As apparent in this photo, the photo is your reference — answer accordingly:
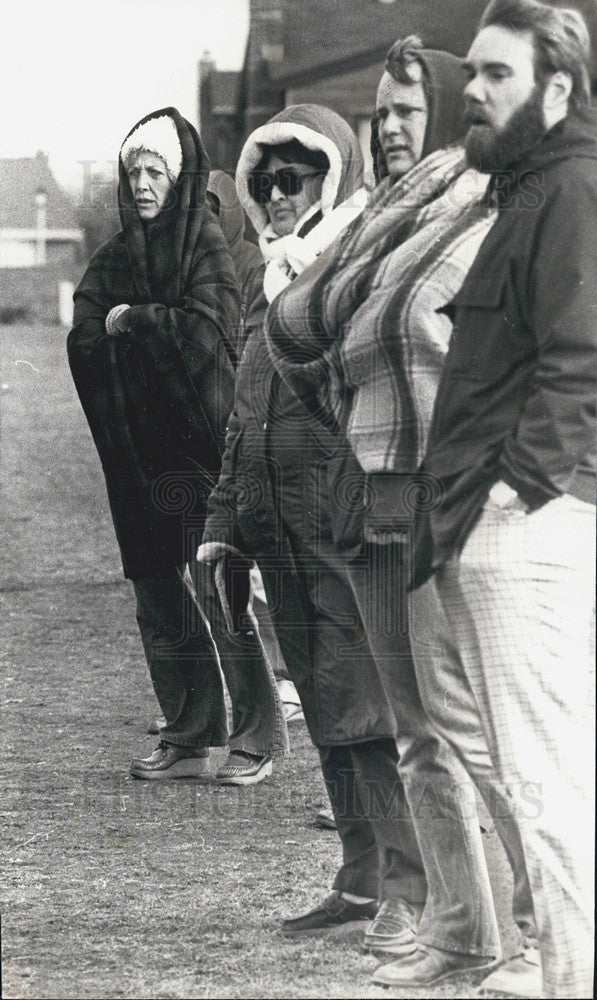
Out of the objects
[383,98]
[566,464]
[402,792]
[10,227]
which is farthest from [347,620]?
[10,227]

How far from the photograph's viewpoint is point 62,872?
5.20 metres

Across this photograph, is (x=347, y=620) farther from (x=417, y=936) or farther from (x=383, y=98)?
(x=383, y=98)

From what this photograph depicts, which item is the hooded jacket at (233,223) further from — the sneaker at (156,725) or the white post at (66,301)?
the sneaker at (156,725)

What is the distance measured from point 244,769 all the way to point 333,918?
65cm

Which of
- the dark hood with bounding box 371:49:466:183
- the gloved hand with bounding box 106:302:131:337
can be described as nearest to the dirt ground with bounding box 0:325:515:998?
the gloved hand with bounding box 106:302:131:337

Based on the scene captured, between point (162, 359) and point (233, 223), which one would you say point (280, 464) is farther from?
point (233, 223)

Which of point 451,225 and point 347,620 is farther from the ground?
point 451,225

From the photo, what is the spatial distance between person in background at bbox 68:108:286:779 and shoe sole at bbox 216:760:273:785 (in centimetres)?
6

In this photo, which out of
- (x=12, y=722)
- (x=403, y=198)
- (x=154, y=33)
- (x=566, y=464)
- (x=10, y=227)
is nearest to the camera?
(x=566, y=464)

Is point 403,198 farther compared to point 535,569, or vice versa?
point 403,198

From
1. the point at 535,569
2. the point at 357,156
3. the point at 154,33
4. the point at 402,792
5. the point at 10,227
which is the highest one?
the point at 154,33

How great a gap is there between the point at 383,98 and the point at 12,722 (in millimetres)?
2623

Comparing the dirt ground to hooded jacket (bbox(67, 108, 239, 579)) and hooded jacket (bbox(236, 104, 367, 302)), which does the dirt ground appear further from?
hooded jacket (bbox(236, 104, 367, 302))

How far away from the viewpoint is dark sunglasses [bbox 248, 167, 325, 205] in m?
4.80
